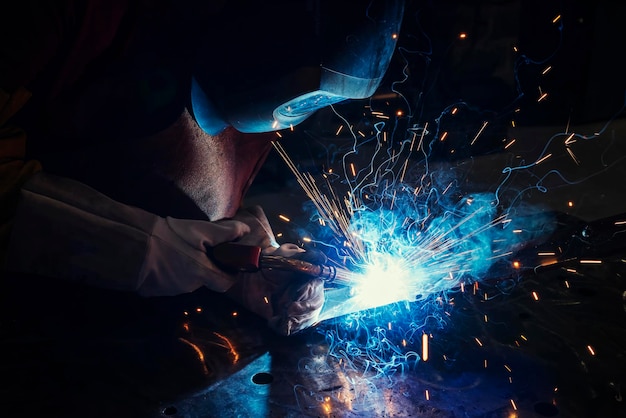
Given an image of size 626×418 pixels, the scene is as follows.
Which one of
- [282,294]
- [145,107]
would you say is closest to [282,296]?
[282,294]

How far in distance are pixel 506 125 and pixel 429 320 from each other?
4.63 meters

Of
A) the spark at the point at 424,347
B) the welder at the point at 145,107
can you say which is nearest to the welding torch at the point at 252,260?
the welder at the point at 145,107

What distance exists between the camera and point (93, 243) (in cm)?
190

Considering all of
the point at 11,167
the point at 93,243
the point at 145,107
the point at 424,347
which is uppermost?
A: the point at 145,107

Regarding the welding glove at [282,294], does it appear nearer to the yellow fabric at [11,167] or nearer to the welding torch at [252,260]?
the welding torch at [252,260]

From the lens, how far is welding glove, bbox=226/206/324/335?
2.09 meters

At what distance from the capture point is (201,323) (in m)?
2.18

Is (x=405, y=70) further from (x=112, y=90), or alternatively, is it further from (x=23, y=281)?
(x=23, y=281)

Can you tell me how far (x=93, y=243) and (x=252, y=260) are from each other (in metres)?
0.57

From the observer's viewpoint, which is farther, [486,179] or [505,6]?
[505,6]

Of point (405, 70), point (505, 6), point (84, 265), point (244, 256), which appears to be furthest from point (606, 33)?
point (84, 265)

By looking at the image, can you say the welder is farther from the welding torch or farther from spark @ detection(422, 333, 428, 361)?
spark @ detection(422, 333, 428, 361)

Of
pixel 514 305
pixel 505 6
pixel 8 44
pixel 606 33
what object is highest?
pixel 505 6

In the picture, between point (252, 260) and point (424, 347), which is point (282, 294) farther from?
point (424, 347)
